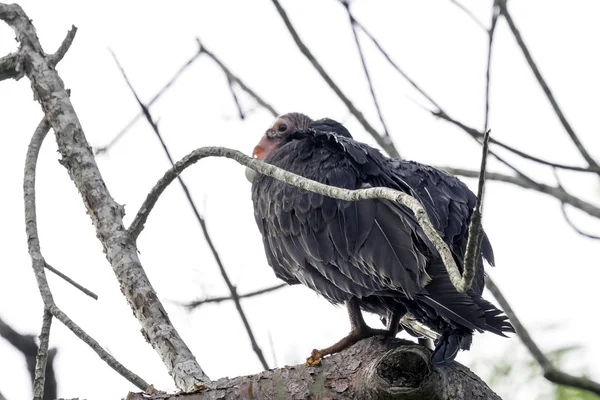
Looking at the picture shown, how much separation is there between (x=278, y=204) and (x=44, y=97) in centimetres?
133

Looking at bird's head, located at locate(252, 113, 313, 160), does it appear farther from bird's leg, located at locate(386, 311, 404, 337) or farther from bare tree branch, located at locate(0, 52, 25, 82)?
bird's leg, located at locate(386, 311, 404, 337)

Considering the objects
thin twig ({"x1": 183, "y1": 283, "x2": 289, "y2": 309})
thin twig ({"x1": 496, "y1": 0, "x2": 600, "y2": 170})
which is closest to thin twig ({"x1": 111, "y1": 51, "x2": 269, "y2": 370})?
thin twig ({"x1": 183, "y1": 283, "x2": 289, "y2": 309})

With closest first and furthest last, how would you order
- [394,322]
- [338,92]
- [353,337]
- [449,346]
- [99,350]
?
[449,346] → [99,350] → [353,337] → [394,322] → [338,92]

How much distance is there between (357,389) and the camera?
3.10m

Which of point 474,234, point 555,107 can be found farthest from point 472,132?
point 474,234

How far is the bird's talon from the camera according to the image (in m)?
3.33

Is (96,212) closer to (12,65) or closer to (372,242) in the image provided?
(12,65)

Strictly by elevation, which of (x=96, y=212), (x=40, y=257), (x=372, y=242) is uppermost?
(x=96, y=212)

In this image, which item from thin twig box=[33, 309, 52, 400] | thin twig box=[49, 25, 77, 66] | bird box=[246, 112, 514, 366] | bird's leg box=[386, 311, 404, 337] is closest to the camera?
thin twig box=[33, 309, 52, 400]

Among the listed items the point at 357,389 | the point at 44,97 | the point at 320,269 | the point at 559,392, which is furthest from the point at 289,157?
the point at 559,392

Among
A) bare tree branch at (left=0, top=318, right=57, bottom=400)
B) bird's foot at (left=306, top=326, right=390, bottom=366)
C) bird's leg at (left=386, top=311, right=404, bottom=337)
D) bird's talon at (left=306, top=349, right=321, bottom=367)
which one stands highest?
bare tree branch at (left=0, top=318, right=57, bottom=400)

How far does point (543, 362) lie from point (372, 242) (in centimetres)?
99

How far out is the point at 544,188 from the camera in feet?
14.9

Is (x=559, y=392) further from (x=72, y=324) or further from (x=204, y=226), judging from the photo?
(x=72, y=324)
